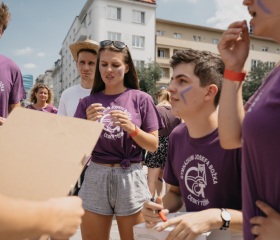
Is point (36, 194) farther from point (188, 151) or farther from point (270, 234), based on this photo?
point (188, 151)

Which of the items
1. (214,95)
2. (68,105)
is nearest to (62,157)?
(214,95)

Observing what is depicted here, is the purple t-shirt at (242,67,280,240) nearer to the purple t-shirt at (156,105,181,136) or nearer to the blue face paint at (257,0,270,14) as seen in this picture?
the blue face paint at (257,0,270,14)

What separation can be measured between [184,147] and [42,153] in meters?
0.87

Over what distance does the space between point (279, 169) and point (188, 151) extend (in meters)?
0.71

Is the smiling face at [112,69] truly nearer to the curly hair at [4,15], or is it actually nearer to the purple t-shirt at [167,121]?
the curly hair at [4,15]

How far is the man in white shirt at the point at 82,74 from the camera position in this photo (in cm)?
305

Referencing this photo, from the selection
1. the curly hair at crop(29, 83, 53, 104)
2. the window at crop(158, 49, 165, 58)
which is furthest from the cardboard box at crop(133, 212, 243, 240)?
the window at crop(158, 49, 165, 58)

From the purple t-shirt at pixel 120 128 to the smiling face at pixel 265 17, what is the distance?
125cm

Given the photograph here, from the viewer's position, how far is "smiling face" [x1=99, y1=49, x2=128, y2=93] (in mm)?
2391

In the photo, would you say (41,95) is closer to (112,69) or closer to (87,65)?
(87,65)

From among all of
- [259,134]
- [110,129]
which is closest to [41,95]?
[110,129]

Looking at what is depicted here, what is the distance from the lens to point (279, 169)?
0.99 m

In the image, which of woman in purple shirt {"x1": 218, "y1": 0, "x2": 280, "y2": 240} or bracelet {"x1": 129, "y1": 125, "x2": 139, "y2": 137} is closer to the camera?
woman in purple shirt {"x1": 218, "y1": 0, "x2": 280, "y2": 240}

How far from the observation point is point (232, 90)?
4.27 ft
